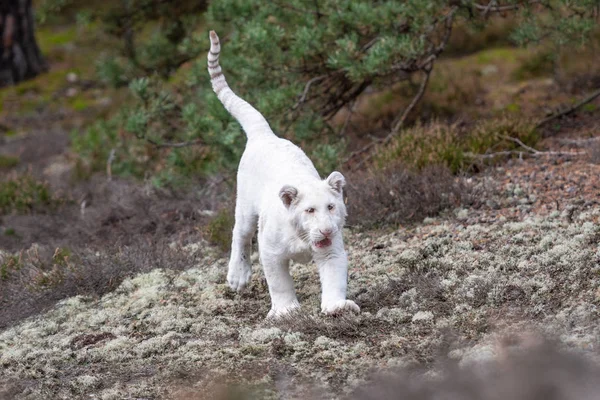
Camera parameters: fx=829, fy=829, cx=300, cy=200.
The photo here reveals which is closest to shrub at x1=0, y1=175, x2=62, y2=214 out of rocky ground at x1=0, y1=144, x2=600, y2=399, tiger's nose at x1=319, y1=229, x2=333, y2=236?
rocky ground at x1=0, y1=144, x2=600, y2=399

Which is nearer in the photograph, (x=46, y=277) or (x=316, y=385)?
(x=316, y=385)

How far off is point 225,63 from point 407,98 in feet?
12.5

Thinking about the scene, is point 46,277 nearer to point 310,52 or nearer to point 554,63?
point 310,52

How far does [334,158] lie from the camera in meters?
9.00

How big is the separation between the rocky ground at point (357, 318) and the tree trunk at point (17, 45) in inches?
550

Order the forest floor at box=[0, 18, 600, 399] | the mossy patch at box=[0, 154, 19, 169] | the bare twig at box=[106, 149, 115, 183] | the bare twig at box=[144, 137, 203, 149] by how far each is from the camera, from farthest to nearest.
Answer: the mossy patch at box=[0, 154, 19, 169]
the bare twig at box=[106, 149, 115, 183]
the bare twig at box=[144, 137, 203, 149]
the forest floor at box=[0, 18, 600, 399]

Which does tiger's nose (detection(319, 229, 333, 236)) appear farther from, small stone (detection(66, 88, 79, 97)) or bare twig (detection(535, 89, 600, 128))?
small stone (detection(66, 88, 79, 97))

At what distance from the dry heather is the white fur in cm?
22

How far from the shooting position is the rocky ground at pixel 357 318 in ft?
15.3

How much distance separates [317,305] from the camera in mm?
5910

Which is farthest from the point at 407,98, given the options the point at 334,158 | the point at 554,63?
the point at 334,158

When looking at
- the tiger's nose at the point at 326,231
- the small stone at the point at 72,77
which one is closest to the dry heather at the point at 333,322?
the tiger's nose at the point at 326,231

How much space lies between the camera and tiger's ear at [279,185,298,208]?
17.3ft

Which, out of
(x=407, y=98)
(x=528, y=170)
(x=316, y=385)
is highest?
(x=316, y=385)
